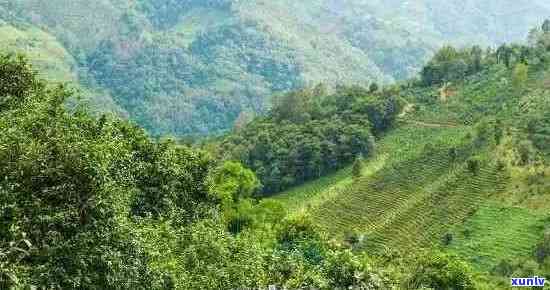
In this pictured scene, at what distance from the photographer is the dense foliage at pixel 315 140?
7062 centimetres

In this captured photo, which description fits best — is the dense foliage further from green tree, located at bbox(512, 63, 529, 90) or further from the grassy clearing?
the grassy clearing

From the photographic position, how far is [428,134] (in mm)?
64812

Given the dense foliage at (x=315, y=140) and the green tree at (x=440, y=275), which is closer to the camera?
the green tree at (x=440, y=275)

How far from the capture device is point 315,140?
A: 71.9 meters

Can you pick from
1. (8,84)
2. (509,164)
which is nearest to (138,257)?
(8,84)

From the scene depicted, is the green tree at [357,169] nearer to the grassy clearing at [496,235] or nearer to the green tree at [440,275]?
the grassy clearing at [496,235]

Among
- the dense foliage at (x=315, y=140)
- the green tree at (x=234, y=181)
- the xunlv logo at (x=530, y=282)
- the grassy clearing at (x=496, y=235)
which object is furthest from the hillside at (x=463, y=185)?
the green tree at (x=234, y=181)

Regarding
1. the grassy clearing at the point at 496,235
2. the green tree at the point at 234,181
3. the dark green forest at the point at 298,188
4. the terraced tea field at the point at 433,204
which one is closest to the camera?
the dark green forest at the point at 298,188

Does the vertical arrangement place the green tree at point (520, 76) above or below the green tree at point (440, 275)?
above

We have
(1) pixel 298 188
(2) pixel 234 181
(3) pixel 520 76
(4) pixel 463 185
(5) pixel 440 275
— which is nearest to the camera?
(5) pixel 440 275

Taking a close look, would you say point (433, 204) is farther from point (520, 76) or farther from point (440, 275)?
point (520, 76)

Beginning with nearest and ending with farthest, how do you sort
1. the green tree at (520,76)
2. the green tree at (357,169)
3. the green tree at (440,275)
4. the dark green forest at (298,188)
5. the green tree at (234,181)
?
the dark green forest at (298,188) < the green tree at (440,275) < the green tree at (234,181) < the green tree at (357,169) < the green tree at (520,76)

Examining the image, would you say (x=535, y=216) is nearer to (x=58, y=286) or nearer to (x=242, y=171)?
A: (x=242, y=171)

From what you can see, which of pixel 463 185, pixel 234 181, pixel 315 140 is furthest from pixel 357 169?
pixel 234 181
